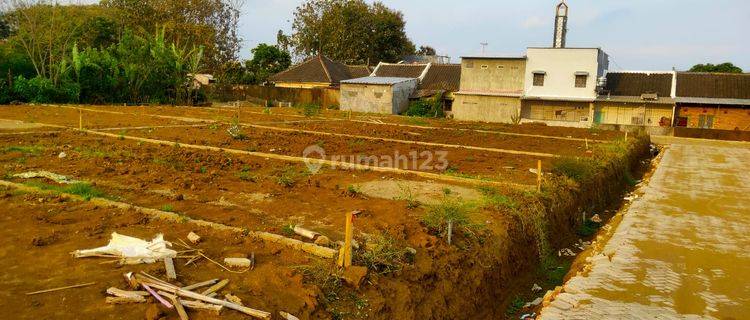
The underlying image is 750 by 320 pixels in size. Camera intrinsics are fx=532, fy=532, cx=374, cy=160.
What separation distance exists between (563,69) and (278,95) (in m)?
18.8

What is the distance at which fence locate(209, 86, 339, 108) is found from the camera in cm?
3653

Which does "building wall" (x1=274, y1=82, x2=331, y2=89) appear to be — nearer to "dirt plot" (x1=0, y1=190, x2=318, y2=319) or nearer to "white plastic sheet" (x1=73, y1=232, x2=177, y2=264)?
"dirt plot" (x1=0, y1=190, x2=318, y2=319)

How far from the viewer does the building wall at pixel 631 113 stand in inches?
1277

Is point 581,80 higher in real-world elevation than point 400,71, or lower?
lower

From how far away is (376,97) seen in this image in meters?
34.8

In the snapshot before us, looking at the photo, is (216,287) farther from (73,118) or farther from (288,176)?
(73,118)

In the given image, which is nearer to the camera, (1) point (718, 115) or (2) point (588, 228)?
(2) point (588, 228)

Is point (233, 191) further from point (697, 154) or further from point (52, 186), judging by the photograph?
point (697, 154)

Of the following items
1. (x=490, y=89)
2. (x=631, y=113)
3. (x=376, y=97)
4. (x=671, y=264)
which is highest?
(x=490, y=89)

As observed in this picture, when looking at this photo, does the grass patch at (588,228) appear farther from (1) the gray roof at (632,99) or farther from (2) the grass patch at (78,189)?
(1) the gray roof at (632,99)

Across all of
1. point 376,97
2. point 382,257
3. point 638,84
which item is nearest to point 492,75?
point 376,97

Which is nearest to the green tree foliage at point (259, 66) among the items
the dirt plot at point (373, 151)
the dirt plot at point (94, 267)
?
the dirt plot at point (373, 151)

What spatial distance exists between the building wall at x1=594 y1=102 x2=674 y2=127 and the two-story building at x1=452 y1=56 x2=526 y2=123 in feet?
16.1

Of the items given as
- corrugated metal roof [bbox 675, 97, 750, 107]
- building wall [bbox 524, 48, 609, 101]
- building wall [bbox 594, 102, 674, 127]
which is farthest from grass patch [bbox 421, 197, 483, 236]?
corrugated metal roof [bbox 675, 97, 750, 107]
